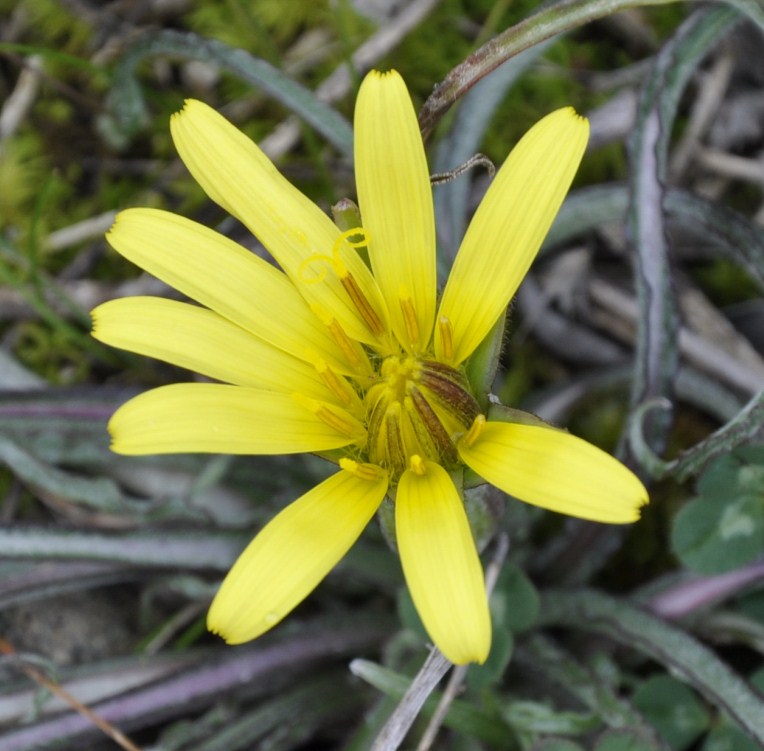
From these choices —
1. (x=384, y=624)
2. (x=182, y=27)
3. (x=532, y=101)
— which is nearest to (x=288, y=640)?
(x=384, y=624)

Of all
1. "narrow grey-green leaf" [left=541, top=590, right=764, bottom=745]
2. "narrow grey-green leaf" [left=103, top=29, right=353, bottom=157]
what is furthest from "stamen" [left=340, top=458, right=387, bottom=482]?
"narrow grey-green leaf" [left=103, top=29, right=353, bottom=157]

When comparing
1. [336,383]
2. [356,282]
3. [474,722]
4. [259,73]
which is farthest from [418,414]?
[259,73]

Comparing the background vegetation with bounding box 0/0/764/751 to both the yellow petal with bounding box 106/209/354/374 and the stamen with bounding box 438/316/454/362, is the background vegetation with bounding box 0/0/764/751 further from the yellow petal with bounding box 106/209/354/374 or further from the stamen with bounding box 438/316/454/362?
the yellow petal with bounding box 106/209/354/374

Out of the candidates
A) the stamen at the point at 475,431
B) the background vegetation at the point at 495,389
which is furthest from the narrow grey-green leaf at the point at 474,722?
the stamen at the point at 475,431

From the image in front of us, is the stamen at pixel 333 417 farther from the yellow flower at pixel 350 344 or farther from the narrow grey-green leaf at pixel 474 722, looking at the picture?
the narrow grey-green leaf at pixel 474 722

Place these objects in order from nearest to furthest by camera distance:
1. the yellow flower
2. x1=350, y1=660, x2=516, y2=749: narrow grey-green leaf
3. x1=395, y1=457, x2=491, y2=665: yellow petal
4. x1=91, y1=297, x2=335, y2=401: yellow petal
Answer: x1=395, y1=457, x2=491, y2=665: yellow petal → the yellow flower → x1=91, y1=297, x2=335, y2=401: yellow petal → x1=350, y1=660, x2=516, y2=749: narrow grey-green leaf

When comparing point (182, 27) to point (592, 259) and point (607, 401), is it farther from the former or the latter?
point (607, 401)
